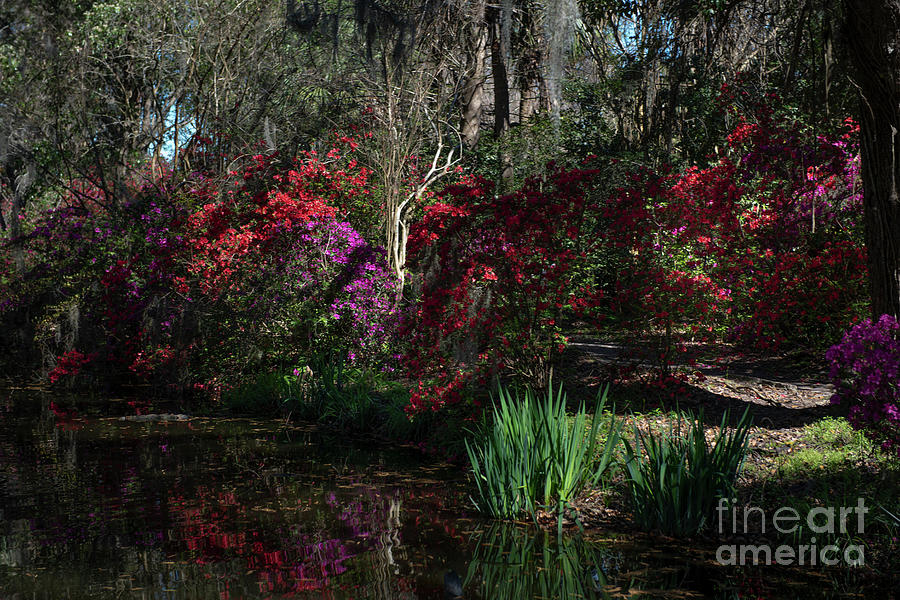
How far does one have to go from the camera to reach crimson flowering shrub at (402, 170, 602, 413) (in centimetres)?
644

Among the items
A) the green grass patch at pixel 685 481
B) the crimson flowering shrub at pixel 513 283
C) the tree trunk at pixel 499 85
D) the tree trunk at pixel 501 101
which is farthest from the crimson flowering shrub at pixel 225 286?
the green grass patch at pixel 685 481

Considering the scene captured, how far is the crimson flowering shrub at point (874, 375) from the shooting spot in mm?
3744

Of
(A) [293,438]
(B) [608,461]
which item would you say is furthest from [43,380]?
(B) [608,461]

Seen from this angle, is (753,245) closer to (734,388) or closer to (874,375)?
(734,388)

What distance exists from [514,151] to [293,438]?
7.10 metres

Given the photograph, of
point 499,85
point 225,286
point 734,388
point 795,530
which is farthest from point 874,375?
point 499,85

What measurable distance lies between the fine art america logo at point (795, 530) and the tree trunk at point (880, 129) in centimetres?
146

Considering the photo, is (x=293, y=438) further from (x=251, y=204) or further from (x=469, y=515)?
(x=251, y=204)

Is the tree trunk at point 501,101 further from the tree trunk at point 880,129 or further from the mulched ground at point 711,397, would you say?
the tree trunk at point 880,129

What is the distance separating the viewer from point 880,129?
4762 millimetres

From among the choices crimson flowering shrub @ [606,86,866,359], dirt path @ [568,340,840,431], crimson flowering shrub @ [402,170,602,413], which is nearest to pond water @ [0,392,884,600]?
crimson flowering shrub @ [402,170,602,413]

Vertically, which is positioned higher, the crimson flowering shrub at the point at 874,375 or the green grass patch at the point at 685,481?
the crimson flowering shrub at the point at 874,375

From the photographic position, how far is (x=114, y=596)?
12.0 feet

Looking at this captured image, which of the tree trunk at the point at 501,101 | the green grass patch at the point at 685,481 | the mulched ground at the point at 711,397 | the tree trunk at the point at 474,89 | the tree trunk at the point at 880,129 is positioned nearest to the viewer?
the green grass patch at the point at 685,481
